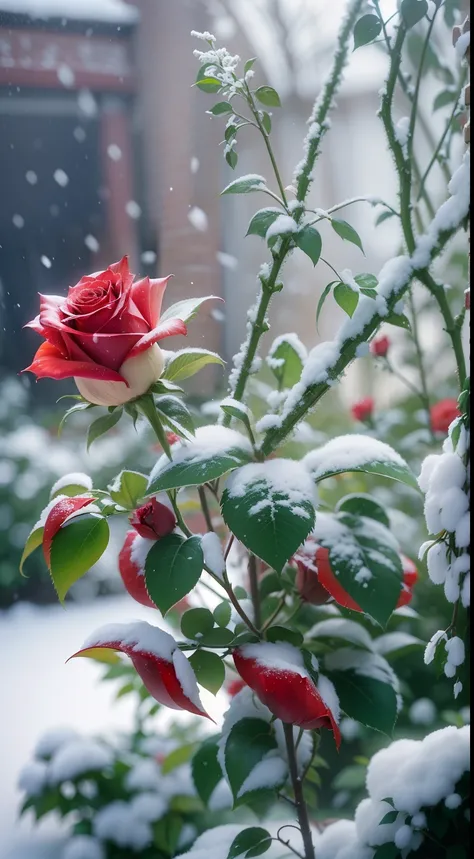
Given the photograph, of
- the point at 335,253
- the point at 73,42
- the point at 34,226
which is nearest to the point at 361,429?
the point at 335,253

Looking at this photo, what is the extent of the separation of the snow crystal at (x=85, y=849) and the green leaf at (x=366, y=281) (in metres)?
0.64

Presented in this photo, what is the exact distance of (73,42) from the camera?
5.31 feet

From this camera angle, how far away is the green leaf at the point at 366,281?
41cm

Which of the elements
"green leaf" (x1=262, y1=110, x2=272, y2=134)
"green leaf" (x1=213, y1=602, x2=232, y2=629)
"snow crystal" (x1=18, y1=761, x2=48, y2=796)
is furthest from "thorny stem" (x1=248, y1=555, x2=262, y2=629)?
"snow crystal" (x1=18, y1=761, x2=48, y2=796)

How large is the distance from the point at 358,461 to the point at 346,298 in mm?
87

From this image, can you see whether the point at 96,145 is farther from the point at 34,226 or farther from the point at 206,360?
the point at 206,360

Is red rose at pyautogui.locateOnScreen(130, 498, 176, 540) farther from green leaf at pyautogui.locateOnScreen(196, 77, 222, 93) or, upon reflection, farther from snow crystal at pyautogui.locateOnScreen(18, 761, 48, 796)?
snow crystal at pyautogui.locateOnScreen(18, 761, 48, 796)

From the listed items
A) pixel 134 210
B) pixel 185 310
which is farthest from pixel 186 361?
pixel 134 210

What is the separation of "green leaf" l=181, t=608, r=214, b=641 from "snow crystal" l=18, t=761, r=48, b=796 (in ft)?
1.63

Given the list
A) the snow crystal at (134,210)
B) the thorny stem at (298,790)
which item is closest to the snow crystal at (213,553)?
the thorny stem at (298,790)

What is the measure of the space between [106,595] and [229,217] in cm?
114

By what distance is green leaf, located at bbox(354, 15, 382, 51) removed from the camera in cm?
39

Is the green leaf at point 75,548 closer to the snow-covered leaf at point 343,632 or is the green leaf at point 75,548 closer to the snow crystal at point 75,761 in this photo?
the snow-covered leaf at point 343,632

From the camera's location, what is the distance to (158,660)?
14.8 inches
